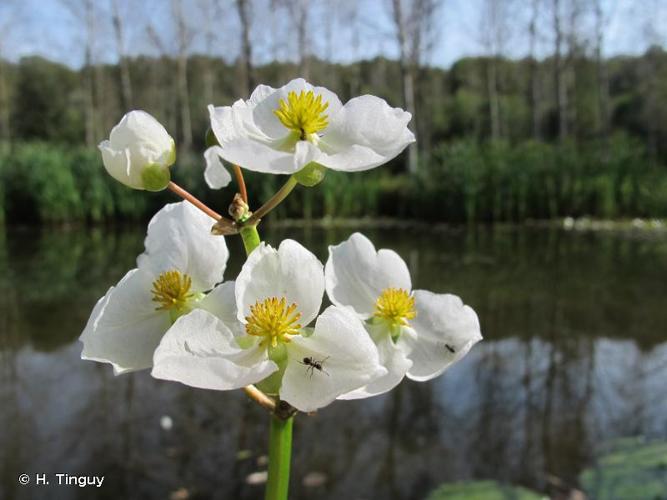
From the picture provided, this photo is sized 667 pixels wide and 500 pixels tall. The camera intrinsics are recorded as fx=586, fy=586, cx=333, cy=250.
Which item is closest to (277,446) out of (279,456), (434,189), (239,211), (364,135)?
(279,456)

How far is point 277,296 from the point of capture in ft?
1.84

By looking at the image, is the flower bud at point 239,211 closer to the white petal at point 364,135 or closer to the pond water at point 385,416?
the white petal at point 364,135

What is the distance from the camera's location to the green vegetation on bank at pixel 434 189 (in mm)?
11789

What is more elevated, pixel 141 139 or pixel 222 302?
pixel 141 139

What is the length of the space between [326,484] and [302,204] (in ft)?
34.3

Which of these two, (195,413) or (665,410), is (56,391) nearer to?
(195,413)

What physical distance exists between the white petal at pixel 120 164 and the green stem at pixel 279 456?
29 centimetres

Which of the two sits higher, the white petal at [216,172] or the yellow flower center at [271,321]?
the white petal at [216,172]

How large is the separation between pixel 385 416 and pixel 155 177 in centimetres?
308

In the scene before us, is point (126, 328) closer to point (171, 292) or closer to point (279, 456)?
point (171, 292)

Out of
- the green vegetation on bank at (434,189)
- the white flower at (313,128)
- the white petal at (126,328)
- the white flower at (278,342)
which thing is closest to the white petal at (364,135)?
the white flower at (313,128)

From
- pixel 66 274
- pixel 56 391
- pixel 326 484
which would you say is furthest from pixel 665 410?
pixel 66 274

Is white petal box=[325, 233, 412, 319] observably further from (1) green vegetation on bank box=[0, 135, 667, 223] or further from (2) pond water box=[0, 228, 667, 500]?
(1) green vegetation on bank box=[0, 135, 667, 223]

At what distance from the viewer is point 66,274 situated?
759cm
